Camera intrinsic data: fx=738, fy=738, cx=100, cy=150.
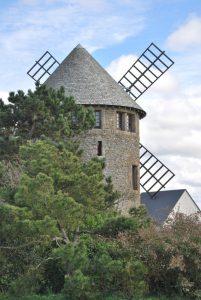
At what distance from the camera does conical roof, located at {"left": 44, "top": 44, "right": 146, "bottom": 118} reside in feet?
122

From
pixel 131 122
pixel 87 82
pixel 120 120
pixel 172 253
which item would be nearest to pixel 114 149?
pixel 120 120

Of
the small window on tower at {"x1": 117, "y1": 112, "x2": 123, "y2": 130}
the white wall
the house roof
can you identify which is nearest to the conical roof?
the small window on tower at {"x1": 117, "y1": 112, "x2": 123, "y2": 130}

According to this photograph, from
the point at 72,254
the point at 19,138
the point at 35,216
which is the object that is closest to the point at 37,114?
the point at 19,138

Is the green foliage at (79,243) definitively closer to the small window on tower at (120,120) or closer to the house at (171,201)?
the small window on tower at (120,120)

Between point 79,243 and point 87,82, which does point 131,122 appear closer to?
point 87,82

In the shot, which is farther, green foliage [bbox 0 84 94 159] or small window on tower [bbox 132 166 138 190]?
small window on tower [bbox 132 166 138 190]

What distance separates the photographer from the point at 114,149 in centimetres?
3772

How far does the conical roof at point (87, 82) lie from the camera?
122 feet

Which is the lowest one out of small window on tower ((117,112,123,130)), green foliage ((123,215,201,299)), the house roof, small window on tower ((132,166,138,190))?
green foliage ((123,215,201,299))

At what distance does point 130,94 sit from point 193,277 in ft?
74.7

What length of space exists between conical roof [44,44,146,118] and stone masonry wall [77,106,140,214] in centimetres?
52

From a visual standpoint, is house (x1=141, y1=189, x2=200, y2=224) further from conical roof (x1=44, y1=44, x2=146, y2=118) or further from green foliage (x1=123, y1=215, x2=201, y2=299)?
green foliage (x1=123, y1=215, x2=201, y2=299)

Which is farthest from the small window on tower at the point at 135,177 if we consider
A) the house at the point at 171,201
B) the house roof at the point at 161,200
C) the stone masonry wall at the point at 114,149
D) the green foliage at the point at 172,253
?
the green foliage at the point at 172,253

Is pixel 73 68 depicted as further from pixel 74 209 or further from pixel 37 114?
pixel 74 209
